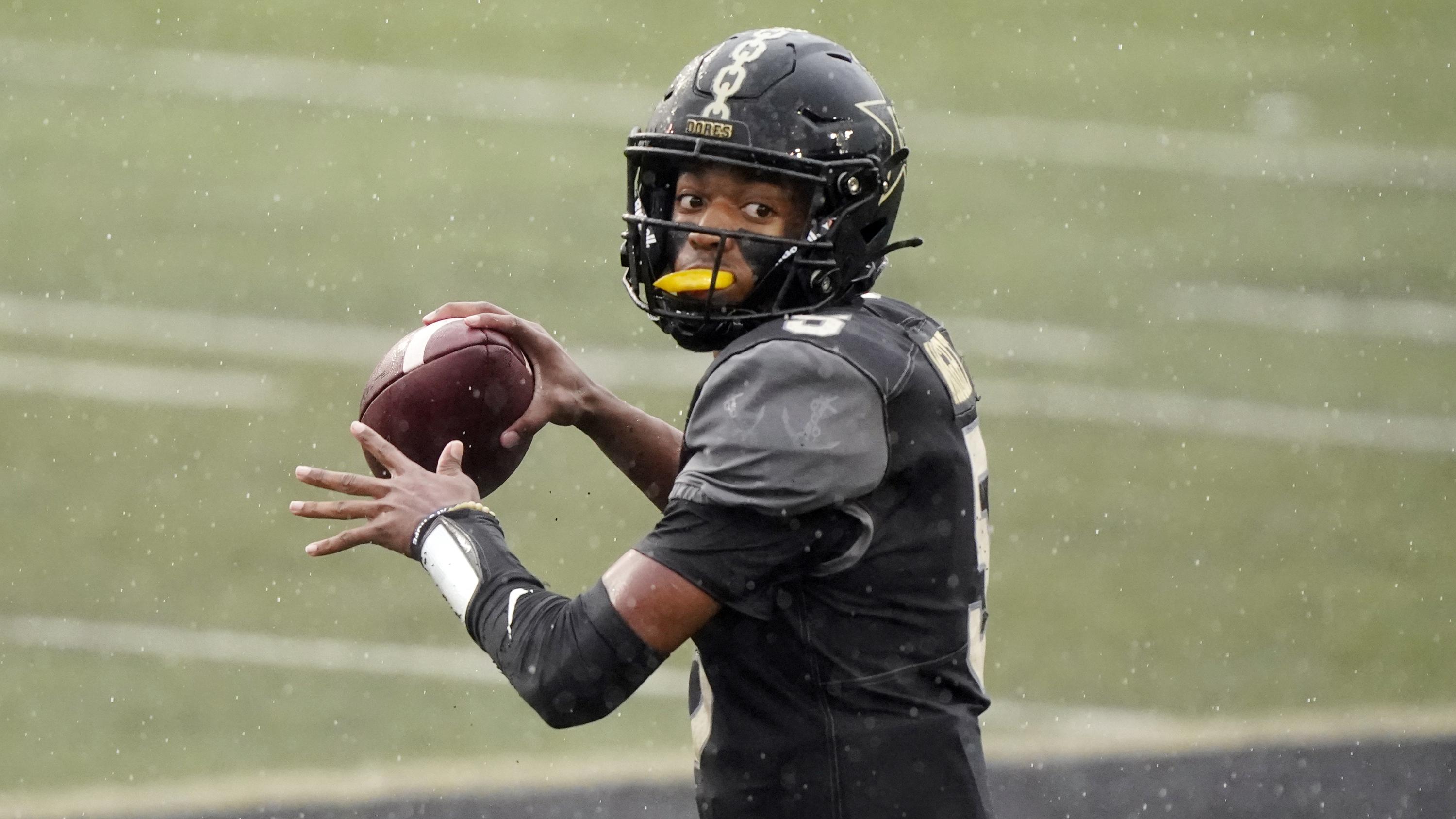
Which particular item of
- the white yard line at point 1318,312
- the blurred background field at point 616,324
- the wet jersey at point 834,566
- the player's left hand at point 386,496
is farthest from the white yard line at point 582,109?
the wet jersey at point 834,566

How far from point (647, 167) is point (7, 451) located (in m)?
5.01

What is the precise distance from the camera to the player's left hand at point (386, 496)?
277 cm

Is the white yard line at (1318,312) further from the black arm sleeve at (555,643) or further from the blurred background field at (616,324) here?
the black arm sleeve at (555,643)

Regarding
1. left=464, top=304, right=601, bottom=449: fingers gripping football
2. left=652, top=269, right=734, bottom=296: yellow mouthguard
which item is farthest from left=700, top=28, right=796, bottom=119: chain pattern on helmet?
left=464, top=304, right=601, bottom=449: fingers gripping football

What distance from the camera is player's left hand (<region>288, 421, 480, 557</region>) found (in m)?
2.77

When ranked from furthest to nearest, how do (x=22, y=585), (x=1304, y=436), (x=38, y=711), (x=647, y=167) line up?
(x=1304, y=436)
(x=22, y=585)
(x=38, y=711)
(x=647, y=167)

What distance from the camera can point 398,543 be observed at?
2.80 meters

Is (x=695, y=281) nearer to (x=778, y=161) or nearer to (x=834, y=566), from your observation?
(x=778, y=161)

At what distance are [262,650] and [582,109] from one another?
426 cm

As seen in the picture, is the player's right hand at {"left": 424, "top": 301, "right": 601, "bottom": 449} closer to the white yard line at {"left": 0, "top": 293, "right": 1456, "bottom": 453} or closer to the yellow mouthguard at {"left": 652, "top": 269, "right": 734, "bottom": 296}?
the yellow mouthguard at {"left": 652, "top": 269, "right": 734, "bottom": 296}

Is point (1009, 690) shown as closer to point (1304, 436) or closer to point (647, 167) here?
point (1304, 436)

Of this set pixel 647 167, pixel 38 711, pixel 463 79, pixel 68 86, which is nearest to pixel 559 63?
pixel 463 79

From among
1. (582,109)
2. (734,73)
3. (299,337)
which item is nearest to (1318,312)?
(582,109)

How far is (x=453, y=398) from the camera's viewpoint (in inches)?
124
